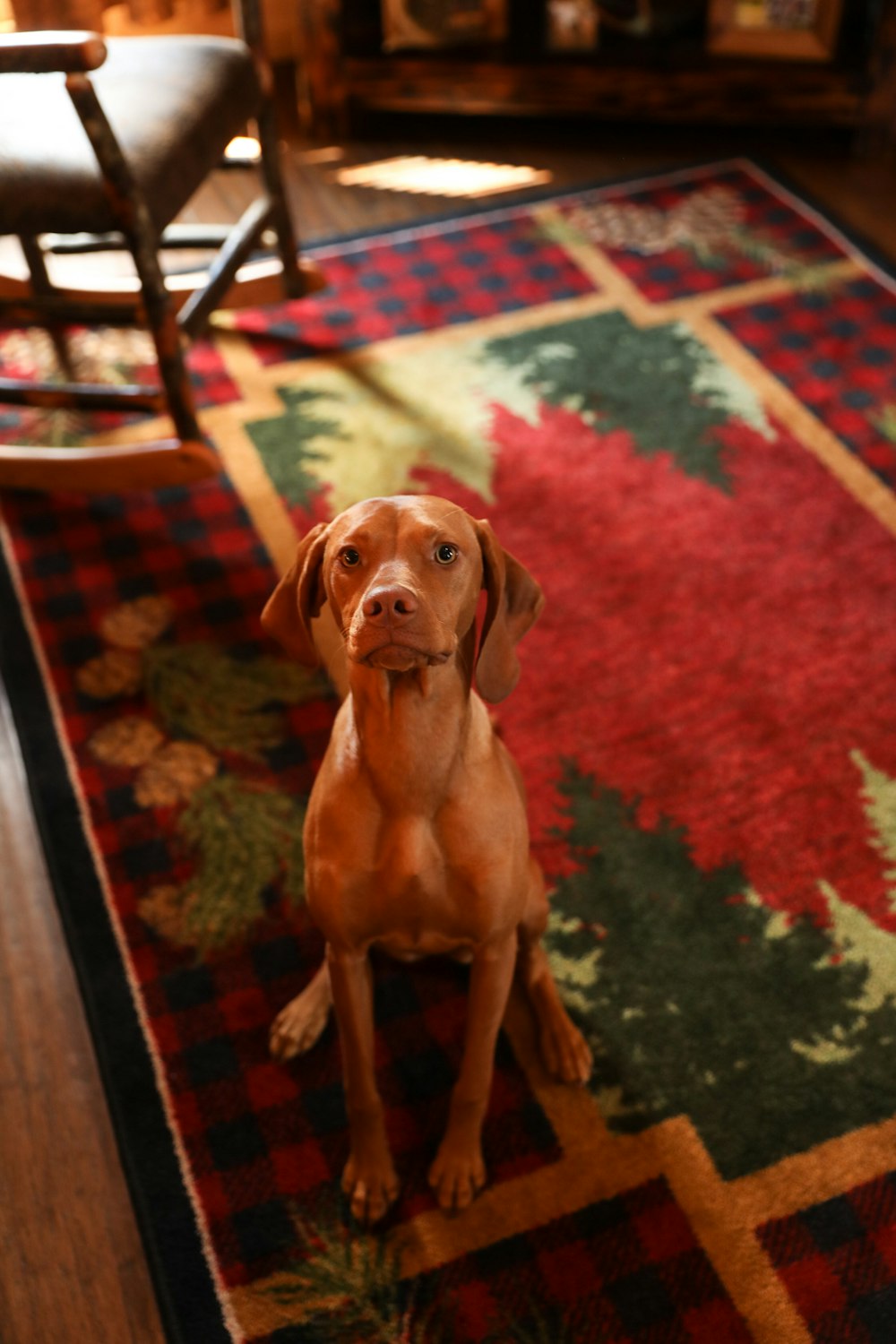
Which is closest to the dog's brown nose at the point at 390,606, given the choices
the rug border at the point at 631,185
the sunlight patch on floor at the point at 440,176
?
the rug border at the point at 631,185

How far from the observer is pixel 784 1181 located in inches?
51.6

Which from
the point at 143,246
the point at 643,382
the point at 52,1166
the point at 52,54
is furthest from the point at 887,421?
the point at 52,1166

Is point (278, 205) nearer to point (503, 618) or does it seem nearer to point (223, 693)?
point (223, 693)

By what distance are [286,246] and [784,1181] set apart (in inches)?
71.1

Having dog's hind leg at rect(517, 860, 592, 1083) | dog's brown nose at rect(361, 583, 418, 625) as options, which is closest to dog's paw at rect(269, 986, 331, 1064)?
dog's hind leg at rect(517, 860, 592, 1083)

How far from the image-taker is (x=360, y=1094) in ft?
4.12

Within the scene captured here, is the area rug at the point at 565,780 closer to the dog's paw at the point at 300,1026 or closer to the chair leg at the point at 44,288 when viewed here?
the dog's paw at the point at 300,1026

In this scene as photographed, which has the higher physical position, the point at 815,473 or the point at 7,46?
the point at 7,46

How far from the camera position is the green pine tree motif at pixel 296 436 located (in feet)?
6.86

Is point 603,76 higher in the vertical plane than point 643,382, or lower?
higher

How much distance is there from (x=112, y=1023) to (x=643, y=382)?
1.45 meters

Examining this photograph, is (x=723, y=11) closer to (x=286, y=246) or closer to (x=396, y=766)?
(x=286, y=246)

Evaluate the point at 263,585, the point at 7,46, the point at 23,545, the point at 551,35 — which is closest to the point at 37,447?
the point at 23,545

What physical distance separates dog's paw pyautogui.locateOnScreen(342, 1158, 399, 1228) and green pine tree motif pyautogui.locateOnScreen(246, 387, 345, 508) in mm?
1108
